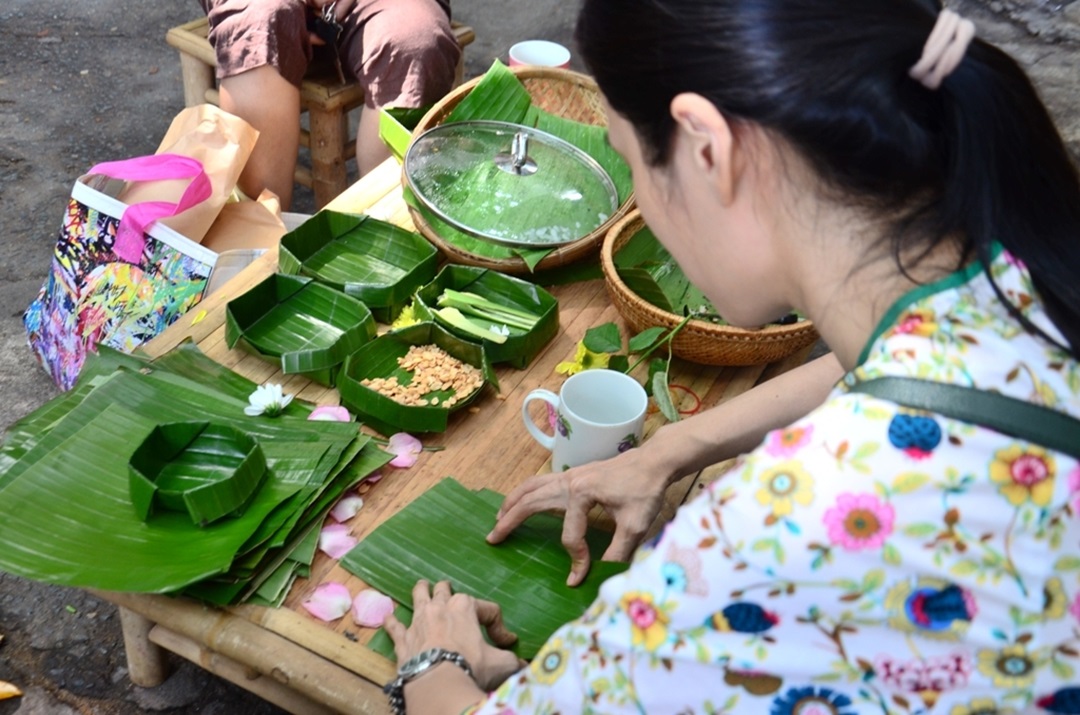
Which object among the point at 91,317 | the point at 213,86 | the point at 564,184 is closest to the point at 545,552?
the point at 564,184

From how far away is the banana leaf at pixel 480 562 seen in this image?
1.16 metres

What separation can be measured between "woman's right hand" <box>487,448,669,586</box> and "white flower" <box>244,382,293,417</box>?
1.09 ft

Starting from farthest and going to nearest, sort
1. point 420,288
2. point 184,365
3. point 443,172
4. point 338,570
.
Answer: point 443,172 → point 420,288 → point 184,365 → point 338,570

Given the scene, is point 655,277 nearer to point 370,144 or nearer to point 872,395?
point 872,395

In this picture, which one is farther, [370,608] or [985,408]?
[370,608]

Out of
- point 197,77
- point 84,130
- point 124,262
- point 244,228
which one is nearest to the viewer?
point 124,262

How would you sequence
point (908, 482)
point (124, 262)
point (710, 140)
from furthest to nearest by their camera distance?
point (124, 262), point (710, 140), point (908, 482)

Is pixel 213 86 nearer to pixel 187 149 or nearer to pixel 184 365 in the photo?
pixel 187 149

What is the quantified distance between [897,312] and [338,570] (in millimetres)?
670

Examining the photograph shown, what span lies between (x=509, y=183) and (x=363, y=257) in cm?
27

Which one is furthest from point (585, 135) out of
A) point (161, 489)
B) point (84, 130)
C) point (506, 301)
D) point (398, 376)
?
point (84, 130)

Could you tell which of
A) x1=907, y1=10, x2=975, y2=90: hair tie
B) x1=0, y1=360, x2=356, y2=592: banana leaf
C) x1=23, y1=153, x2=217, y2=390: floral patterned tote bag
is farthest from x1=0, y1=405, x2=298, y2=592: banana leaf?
x1=907, y1=10, x2=975, y2=90: hair tie

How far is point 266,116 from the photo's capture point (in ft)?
7.62

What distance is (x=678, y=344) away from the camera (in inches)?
57.3
